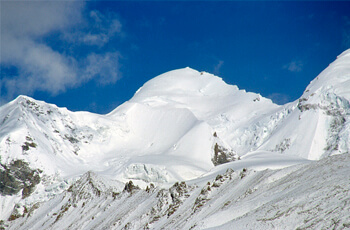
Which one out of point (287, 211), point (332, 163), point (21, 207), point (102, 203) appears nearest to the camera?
point (287, 211)

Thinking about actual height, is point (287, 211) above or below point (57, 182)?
below

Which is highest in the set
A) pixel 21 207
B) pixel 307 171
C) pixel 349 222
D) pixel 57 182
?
pixel 57 182

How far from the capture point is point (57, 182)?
192750 millimetres

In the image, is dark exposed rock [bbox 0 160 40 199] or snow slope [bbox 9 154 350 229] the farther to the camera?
dark exposed rock [bbox 0 160 40 199]

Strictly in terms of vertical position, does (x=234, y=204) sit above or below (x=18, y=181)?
below

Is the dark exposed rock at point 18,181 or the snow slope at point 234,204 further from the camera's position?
the dark exposed rock at point 18,181

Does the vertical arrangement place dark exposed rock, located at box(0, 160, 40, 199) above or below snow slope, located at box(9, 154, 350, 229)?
above

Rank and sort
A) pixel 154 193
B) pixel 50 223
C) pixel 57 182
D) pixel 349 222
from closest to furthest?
1. pixel 349 222
2. pixel 154 193
3. pixel 50 223
4. pixel 57 182

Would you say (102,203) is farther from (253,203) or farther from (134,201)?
(253,203)

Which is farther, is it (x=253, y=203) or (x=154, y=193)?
(x=154, y=193)

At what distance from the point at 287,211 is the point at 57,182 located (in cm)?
15837

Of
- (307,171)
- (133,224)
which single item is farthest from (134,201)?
(307,171)

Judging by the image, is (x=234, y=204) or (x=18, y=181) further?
(x=18, y=181)

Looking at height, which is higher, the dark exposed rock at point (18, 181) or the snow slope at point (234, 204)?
the dark exposed rock at point (18, 181)
